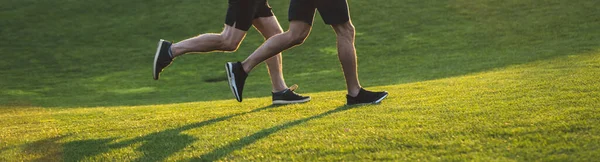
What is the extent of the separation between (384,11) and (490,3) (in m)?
2.77

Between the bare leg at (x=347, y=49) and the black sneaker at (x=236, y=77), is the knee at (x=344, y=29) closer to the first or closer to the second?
the bare leg at (x=347, y=49)

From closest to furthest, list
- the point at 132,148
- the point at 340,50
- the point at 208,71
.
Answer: the point at 132,148 < the point at 340,50 < the point at 208,71

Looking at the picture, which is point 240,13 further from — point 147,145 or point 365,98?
point 147,145

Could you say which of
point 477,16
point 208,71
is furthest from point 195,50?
point 477,16

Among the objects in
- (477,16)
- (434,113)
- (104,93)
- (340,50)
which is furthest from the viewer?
(477,16)

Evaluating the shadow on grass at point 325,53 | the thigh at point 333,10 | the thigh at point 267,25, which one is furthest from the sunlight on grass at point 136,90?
the thigh at point 333,10

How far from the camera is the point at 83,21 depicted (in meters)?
18.9

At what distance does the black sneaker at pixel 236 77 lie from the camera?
4.25m

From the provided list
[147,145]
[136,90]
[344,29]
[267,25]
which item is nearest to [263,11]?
[267,25]

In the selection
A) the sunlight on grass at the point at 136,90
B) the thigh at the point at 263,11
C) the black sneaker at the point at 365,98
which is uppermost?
the thigh at the point at 263,11

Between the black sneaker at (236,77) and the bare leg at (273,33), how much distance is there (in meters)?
0.68

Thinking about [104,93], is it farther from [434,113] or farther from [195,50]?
[434,113]

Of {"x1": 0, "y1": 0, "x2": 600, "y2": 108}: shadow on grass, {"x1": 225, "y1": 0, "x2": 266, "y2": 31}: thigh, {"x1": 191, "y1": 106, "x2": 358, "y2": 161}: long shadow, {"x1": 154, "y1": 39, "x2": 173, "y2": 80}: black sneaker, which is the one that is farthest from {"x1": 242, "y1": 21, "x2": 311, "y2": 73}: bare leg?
{"x1": 0, "y1": 0, "x2": 600, "y2": 108}: shadow on grass

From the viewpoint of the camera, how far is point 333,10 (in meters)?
4.29
